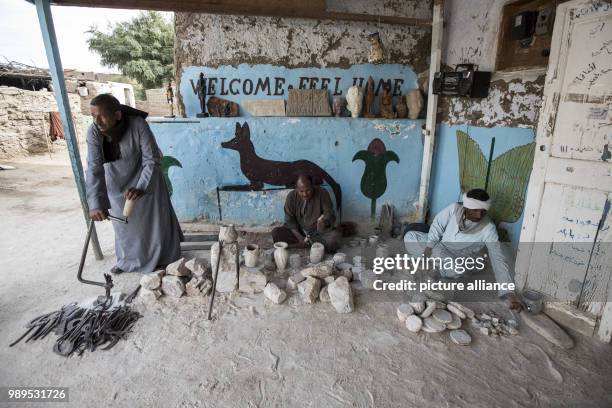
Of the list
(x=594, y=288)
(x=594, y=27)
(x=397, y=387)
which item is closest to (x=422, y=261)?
(x=594, y=288)

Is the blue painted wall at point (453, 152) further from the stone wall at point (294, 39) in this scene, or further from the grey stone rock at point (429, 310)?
the grey stone rock at point (429, 310)

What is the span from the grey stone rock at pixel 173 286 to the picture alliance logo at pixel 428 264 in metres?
1.87

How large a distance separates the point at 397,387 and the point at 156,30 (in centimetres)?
1621

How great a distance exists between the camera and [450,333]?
8.20 feet

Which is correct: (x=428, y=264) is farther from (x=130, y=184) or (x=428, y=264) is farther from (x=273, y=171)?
(x=130, y=184)

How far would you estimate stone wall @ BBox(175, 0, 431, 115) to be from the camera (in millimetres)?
3971

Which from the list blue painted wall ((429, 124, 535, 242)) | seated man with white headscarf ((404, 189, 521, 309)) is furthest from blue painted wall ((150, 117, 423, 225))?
seated man with white headscarf ((404, 189, 521, 309))

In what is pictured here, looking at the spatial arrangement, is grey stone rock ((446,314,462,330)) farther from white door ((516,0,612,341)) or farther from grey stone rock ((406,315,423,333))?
white door ((516,0,612,341))

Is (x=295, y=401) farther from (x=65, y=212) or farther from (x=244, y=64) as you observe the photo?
(x=65, y=212)

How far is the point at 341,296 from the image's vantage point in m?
2.79

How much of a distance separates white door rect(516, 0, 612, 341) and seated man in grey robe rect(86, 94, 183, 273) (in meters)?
3.36

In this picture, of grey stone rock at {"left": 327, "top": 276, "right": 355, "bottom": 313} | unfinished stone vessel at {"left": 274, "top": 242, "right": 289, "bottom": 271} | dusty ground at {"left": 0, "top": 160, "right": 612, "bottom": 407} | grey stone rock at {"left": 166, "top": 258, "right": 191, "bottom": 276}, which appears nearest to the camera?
dusty ground at {"left": 0, "top": 160, "right": 612, "bottom": 407}

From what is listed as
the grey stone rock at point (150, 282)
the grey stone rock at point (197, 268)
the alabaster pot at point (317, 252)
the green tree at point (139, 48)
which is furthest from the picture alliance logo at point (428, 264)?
the green tree at point (139, 48)

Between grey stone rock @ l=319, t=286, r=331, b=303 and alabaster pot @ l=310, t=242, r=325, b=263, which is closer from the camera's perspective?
grey stone rock @ l=319, t=286, r=331, b=303
